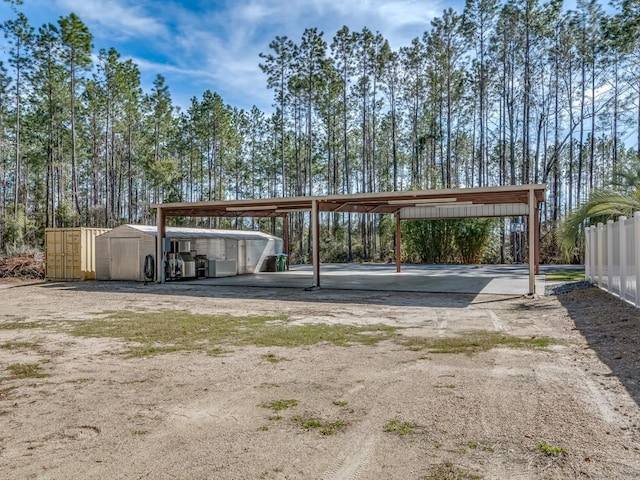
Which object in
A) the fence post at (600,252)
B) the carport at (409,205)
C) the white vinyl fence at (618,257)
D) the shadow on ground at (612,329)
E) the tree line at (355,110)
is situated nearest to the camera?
the shadow on ground at (612,329)

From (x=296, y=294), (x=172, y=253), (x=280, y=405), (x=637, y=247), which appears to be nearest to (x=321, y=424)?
(x=280, y=405)

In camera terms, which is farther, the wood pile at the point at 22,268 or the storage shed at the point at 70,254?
the wood pile at the point at 22,268

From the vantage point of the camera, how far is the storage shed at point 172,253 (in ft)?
52.8

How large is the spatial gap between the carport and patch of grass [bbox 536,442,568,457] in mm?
8101

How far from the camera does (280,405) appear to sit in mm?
3701

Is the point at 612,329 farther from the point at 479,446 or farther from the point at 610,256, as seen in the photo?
the point at 479,446

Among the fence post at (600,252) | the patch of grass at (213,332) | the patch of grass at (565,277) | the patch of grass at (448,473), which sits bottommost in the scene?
the patch of grass at (213,332)

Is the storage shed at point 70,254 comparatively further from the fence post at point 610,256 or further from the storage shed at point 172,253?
the fence post at point 610,256

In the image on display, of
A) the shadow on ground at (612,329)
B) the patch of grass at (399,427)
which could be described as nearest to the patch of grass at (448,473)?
the patch of grass at (399,427)

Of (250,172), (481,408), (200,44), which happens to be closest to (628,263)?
(481,408)

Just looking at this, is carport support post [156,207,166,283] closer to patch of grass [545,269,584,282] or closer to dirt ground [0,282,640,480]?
dirt ground [0,282,640,480]

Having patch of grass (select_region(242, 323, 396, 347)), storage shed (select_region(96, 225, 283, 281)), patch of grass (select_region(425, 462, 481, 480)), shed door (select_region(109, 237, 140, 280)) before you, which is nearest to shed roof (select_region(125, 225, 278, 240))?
storage shed (select_region(96, 225, 283, 281))

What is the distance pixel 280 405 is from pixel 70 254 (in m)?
15.8

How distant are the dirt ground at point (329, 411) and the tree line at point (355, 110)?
65.3ft
